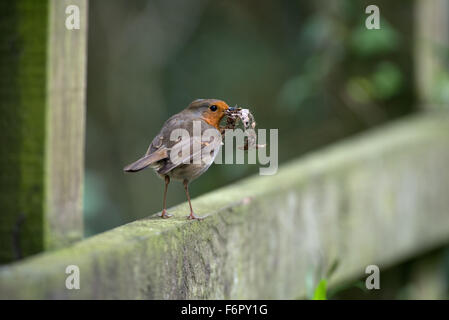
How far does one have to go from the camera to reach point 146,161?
2.36 meters

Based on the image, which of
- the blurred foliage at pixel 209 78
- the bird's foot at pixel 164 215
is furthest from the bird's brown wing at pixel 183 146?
the blurred foliage at pixel 209 78

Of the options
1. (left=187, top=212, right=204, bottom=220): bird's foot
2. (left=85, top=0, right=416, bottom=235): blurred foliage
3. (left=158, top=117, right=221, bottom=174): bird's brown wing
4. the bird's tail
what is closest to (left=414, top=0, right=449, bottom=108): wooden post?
(left=85, top=0, right=416, bottom=235): blurred foliage

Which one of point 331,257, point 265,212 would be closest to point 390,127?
point 331,257

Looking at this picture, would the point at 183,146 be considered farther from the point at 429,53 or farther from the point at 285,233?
the point at 429,53

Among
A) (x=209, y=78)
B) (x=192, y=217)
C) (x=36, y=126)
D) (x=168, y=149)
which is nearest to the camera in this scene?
(x=36, y=126)

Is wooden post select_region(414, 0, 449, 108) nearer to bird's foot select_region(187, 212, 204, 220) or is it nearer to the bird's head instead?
the bird's head

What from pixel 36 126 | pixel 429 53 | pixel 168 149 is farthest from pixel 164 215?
pixel 429 53

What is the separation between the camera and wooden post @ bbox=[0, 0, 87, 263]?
6.57 feet

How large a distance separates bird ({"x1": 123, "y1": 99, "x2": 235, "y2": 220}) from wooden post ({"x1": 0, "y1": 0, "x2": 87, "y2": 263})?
289 mm

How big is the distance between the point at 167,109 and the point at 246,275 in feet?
11.4

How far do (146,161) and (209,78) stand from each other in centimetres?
351

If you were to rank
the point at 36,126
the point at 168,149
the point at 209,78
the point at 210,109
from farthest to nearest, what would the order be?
the point at 209,78 → the point at 210,109 → the point at 168,149 → the point at 36,126

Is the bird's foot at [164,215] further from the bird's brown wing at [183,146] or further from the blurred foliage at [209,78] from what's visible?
the blurred foliage at [209,78]
